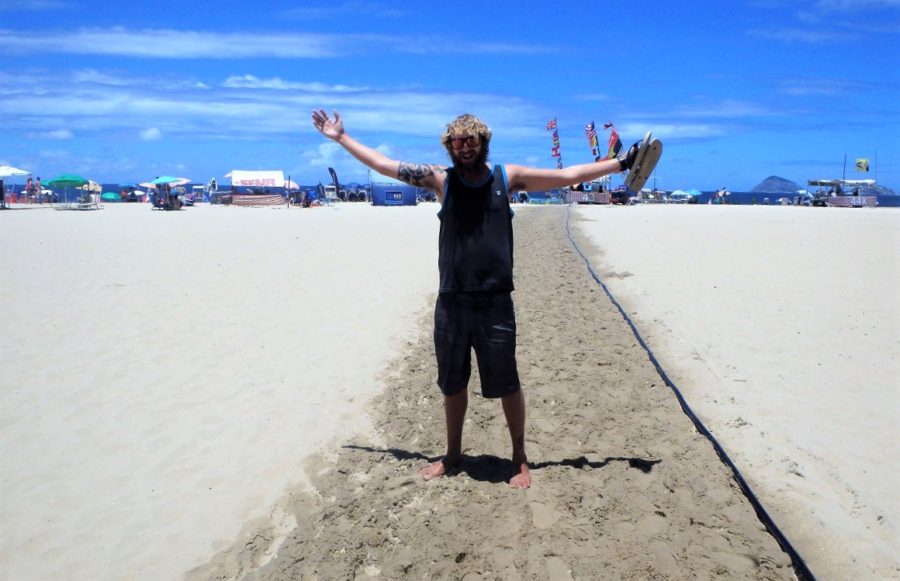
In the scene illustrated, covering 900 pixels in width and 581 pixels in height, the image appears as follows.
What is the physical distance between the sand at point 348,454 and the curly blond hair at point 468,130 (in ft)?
6.21

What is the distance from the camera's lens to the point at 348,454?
4402 mm

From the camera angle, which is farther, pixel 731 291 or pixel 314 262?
pixel 314 262

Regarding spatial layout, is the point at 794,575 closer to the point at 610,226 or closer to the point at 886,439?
the point at 886,439

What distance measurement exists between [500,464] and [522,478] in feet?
1.17

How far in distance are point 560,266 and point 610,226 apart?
12663 millimetres

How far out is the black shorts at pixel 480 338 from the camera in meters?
3.52

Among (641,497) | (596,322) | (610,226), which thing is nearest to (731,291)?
(596,322)

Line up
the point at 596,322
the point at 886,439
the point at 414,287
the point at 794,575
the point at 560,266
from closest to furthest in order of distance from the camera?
the point at 794,575
the point at 886,439
the point at 596,322
the point at 414,287
the point at 560,266

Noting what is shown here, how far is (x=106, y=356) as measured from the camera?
21.0 feet

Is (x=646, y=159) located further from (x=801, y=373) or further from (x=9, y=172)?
(x=9, y=172)

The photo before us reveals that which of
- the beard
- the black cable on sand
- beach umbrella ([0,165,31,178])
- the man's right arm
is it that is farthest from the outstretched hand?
beach umbrella ([0,165,31,178])

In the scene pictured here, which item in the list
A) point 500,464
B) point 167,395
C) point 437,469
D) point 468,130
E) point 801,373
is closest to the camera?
point 468,130

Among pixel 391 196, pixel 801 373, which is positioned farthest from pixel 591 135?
pixel 801 373

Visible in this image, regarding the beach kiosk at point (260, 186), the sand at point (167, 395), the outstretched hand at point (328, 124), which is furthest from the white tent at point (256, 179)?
the outstretched hand at point (328, 124)
